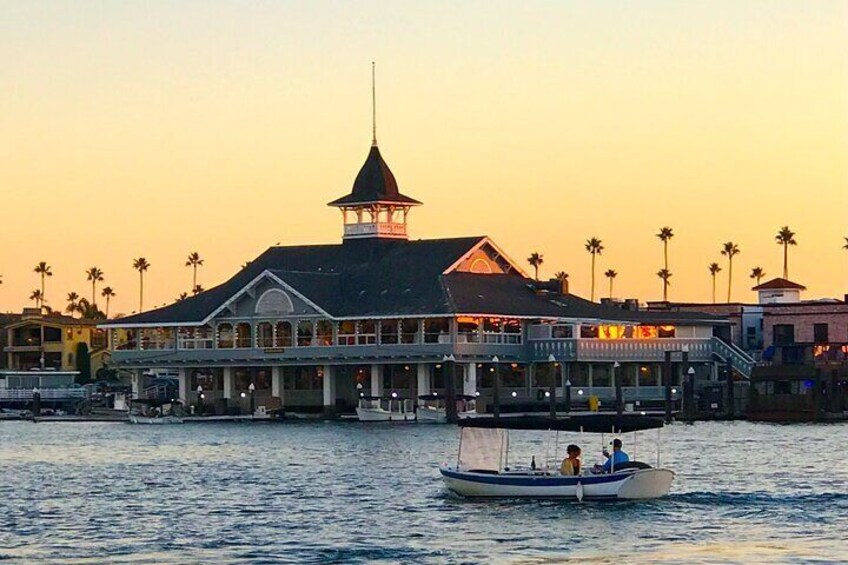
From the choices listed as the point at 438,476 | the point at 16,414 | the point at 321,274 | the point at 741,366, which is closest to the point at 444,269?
the point at 321,274

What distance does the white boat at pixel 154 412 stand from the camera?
126 meters

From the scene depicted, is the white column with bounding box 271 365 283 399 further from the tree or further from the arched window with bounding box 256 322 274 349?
the tree

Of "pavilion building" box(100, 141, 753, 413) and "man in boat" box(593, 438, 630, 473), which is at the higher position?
"pavilion building" box(100, 141, 753, 413)

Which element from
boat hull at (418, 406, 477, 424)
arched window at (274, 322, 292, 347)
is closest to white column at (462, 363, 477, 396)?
boat hull at (418, 406, 477, 424)

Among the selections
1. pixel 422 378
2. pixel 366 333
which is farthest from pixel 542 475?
pixel 366 333

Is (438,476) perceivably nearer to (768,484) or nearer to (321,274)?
(768,484)

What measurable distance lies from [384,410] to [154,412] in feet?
51.8

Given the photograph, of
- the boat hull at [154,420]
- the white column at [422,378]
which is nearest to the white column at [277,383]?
the boat hull at [154,420]

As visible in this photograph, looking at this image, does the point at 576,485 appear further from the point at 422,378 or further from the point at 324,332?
the point at 324,332

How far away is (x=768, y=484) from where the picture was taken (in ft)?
228

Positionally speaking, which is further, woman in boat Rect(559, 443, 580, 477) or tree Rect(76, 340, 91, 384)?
tree Rect(76, 340, 91, 384)

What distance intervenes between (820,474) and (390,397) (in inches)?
2100

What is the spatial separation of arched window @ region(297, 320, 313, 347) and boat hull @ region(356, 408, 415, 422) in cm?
921

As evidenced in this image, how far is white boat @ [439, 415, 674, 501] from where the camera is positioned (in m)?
60.3
